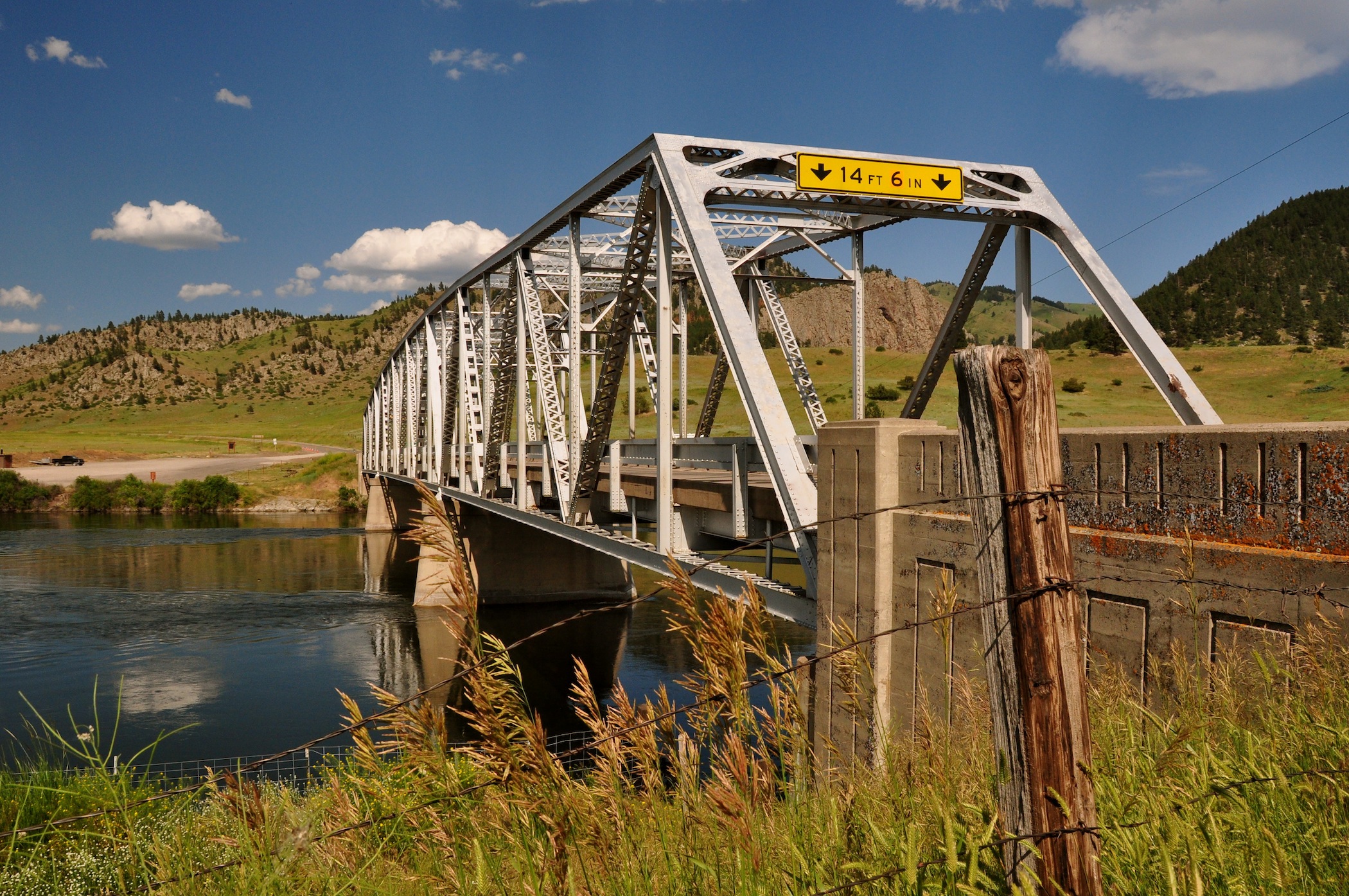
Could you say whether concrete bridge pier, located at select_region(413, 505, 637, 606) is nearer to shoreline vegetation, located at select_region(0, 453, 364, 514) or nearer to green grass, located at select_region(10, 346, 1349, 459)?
green grass, located at select_region(10, 346, 1349, 459)

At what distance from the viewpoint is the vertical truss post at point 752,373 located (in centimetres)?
863

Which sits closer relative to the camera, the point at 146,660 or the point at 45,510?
the point at 146,660

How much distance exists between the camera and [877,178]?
11.8 meters

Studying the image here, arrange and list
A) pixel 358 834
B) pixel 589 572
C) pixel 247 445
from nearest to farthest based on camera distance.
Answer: pixel 358 834 → pixel 589 572 → pixel 247 445

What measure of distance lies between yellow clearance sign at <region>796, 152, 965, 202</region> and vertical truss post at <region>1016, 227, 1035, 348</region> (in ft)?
6.26

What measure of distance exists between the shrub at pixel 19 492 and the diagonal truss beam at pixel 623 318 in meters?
69.0

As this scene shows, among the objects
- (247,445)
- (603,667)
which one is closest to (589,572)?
(603,667)

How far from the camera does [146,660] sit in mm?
24422

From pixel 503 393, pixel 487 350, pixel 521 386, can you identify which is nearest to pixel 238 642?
pixel 487 350

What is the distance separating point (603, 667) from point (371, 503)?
Answer: 36567 millimetres

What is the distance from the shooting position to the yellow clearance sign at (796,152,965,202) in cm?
1145

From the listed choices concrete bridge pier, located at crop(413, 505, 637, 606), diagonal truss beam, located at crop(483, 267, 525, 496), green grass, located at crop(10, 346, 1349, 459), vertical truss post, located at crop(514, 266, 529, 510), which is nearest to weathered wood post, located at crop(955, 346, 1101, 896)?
vertical truss post, located at crop(514, 266, 529, 510)

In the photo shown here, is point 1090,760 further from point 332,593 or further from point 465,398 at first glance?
point 332,593

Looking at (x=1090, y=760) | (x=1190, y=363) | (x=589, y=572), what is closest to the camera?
(x=1090, y=760)
